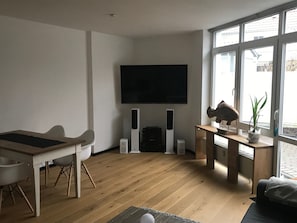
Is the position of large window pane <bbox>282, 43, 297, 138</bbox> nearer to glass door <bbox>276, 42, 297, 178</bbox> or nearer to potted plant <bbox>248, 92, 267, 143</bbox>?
glass door <bbox>276, 42, 297, 178</bbox>

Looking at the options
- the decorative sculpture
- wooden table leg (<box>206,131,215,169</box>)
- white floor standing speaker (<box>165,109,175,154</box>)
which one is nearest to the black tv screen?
Answer: white floor standing speaker (<box>165,109,175,154</box>)

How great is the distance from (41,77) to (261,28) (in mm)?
3561

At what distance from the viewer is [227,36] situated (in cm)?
492

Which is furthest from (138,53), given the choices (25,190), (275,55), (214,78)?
(25,190)

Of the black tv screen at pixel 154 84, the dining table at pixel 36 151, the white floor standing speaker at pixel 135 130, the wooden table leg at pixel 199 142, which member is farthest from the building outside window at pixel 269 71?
the dining table at pixel 36 151

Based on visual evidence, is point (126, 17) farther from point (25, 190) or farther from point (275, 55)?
point (25, 190)

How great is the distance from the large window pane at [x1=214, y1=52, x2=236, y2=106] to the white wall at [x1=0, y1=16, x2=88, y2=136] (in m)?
2.56

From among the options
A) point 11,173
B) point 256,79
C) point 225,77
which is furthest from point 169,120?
point 11,173

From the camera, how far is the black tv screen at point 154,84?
571cm

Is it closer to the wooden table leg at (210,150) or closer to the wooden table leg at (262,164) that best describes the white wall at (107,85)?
the wooden table leg at (210,150)

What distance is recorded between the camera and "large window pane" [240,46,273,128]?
398 cm

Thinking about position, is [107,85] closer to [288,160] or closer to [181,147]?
[181,147]

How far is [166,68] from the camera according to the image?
5738 millimetres

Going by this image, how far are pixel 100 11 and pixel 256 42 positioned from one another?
2324mm
